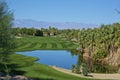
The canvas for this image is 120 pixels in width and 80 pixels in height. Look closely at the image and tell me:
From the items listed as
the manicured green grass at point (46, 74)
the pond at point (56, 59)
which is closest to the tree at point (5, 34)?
the manicured green grass at point (46, 74)

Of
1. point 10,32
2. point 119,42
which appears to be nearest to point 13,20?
point 10,32

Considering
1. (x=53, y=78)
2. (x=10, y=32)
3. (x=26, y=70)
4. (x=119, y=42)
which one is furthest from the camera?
(x=119, y=42)

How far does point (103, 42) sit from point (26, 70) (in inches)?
2071

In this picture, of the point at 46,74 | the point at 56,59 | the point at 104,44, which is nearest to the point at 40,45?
the point at 56,59

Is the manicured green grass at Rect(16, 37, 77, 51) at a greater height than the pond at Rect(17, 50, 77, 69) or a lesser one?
greater

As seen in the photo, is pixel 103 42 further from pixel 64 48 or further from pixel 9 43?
pixel 9 43

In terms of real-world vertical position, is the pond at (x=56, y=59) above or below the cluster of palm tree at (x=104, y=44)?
below

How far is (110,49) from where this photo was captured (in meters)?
97.4

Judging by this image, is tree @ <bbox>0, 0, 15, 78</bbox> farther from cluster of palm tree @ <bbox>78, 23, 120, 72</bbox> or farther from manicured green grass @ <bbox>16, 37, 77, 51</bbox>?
manicured green grass @ <bbox>16, 37, 77, 51</bbox>

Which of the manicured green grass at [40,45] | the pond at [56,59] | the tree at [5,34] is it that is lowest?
the pond at [56,59]

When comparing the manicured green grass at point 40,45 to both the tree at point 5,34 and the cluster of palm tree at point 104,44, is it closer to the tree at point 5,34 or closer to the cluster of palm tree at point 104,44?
the cluster of palm tree at point 104,44

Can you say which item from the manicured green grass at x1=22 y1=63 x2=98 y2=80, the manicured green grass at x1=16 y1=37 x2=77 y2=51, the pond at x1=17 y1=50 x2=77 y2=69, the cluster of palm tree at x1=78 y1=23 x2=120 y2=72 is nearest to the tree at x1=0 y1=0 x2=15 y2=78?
the manicured green grass at x1=22 y1=63 x2=98 y2=80

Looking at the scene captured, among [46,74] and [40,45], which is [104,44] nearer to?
[40,45]

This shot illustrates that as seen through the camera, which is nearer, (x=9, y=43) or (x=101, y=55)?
(x=9, y=43)
